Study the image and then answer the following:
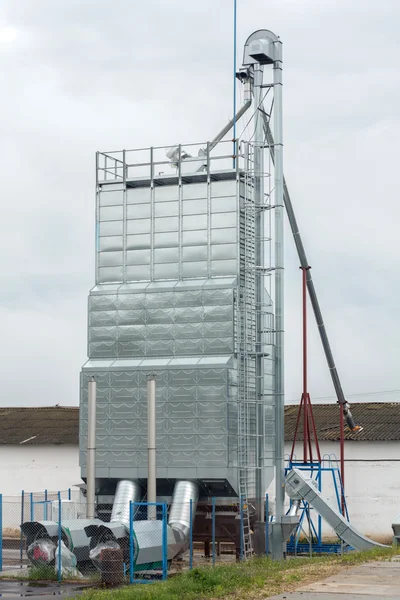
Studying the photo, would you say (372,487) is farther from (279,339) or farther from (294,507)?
(279,339)

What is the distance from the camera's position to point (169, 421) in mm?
32562

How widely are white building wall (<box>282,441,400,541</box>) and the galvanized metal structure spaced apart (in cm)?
755

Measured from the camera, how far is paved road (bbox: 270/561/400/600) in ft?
64.2

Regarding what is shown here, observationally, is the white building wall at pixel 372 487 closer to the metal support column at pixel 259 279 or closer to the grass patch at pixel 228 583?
the metal support column at pixel 259 279

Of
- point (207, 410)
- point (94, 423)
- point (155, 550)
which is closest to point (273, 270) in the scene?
point (207, 410)

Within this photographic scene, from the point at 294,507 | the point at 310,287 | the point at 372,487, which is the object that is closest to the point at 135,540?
the point at 294,507

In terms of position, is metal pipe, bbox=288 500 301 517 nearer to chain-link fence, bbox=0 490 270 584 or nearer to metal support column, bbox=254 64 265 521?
chain-link fence, bbox=0 490 270 584

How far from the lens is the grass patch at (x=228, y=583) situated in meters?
20.5

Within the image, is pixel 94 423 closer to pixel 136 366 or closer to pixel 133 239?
pixel 136 366

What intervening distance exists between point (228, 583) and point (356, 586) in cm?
267

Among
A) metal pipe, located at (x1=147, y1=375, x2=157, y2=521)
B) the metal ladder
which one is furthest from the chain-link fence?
metal pipe, located at (x1=147, y1=375, x2=157, y2=521)

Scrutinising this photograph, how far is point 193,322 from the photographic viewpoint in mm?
32688

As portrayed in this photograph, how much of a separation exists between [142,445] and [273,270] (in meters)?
7.09

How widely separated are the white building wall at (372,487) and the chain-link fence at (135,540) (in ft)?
28.3
